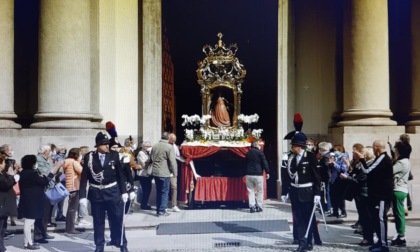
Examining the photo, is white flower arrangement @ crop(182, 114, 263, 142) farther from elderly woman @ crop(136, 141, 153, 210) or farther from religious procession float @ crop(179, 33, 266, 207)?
elderly woman @ crop(136, 141, 153, 210)

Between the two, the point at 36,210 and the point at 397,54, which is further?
the point at 397,54

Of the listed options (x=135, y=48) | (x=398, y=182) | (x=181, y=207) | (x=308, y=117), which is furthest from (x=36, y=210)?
(x=308, y=117)

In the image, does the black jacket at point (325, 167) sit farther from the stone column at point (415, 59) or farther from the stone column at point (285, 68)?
the stone column at point (415, 59)

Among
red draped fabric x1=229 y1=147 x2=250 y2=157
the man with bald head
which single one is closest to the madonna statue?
red draped fabric x1=229 y1=147 x2=250 y2=157

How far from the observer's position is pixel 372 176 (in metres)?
9.01

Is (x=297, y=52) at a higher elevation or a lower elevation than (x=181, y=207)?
higher

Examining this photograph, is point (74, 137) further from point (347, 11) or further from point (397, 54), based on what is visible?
point (397, 54)

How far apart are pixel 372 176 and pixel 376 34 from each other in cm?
651

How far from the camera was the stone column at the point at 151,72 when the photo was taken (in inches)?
616

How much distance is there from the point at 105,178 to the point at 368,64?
27.4ft

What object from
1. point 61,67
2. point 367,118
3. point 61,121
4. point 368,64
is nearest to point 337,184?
point 367,118

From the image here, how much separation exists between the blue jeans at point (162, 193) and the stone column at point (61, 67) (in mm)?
2362

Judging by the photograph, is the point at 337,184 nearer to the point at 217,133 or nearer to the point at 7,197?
the point at 217,133

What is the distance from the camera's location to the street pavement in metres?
9.66
